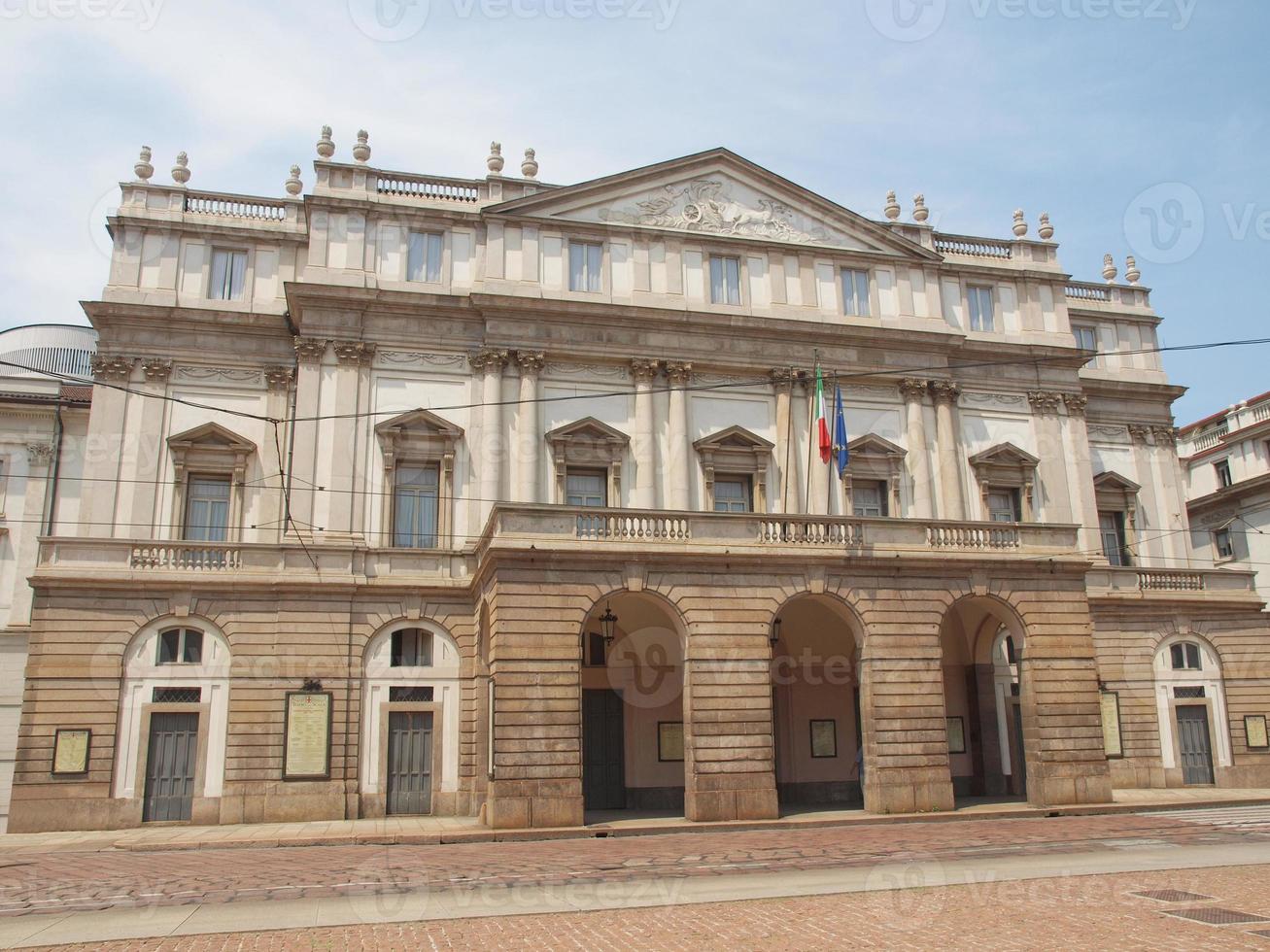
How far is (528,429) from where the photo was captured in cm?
3023

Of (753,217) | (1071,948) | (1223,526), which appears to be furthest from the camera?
(1223,526)

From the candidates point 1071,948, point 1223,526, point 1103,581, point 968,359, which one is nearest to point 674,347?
point 968,359

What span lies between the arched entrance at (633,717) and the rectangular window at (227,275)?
1419cm

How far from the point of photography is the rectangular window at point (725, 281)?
3331 centimetres

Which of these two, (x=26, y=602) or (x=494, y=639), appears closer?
(x=494, y=639)

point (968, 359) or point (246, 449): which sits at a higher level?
point (968, 359)

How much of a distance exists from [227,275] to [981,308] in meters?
23.7

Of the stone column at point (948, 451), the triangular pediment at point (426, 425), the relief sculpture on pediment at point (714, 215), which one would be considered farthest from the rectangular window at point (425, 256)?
the stone column at point (948, 451)

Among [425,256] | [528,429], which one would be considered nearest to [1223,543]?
[528,429]

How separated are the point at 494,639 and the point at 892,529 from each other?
9.77 meters

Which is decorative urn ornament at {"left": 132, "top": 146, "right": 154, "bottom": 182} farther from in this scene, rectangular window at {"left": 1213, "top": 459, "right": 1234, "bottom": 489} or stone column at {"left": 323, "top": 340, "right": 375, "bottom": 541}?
rectangular window at {"left": 1213, "top": 459, "right": 1234, "bottom": 489}

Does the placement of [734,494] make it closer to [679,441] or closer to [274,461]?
[679,441]

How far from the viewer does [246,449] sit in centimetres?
2995

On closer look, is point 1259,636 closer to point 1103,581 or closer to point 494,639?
point 1103,581
